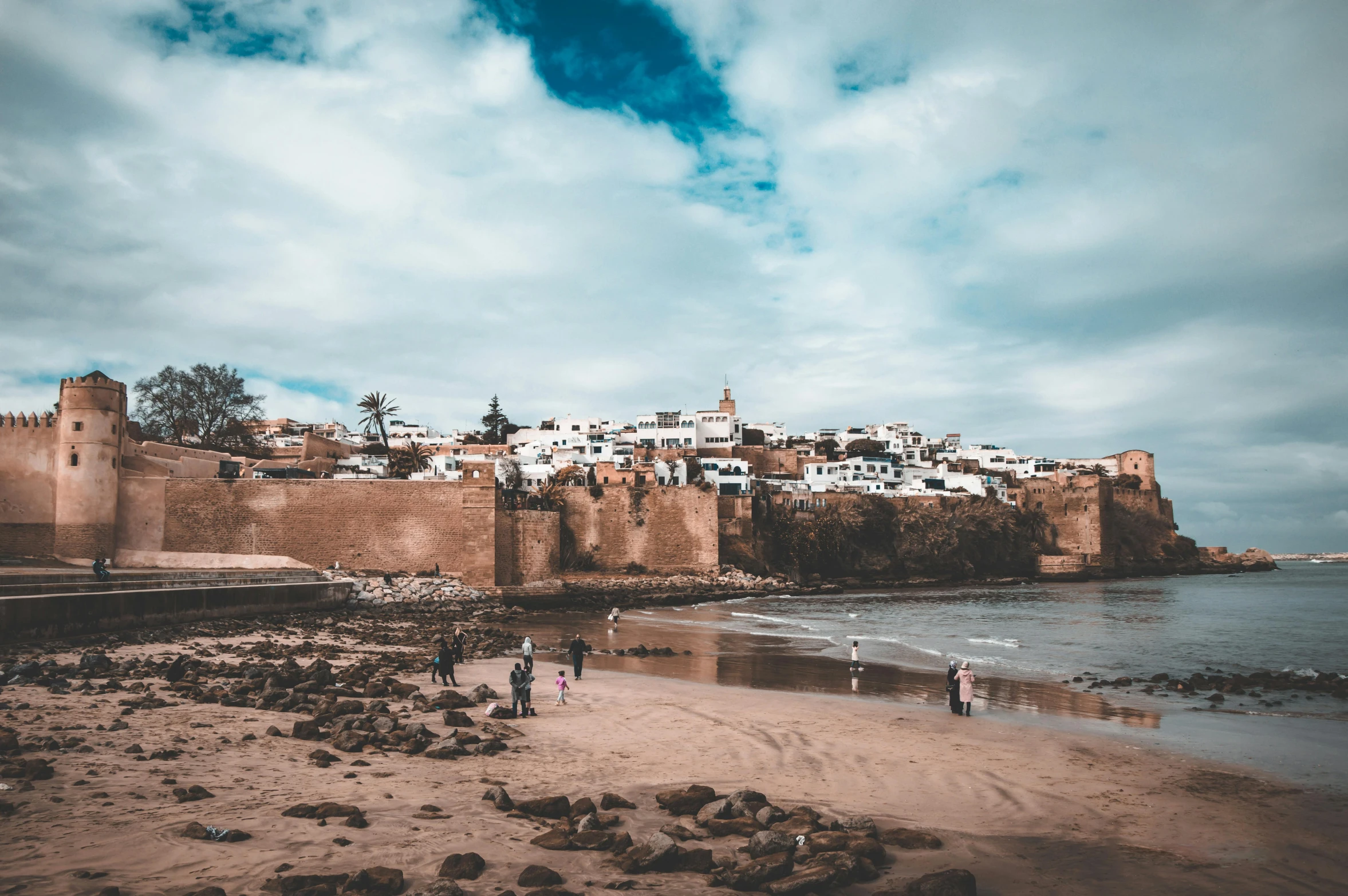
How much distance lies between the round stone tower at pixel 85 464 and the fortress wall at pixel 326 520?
144 inches

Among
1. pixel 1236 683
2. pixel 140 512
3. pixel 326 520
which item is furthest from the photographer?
pixel 326 520

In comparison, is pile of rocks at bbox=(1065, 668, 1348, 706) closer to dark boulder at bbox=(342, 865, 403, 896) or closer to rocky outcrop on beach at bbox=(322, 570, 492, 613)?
dark boulder at bbox=(342, 865, 403, 896)

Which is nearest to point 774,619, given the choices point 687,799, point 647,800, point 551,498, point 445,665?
point 551,498

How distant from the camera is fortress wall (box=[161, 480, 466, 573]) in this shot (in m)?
31.3

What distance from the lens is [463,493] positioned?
32625mm

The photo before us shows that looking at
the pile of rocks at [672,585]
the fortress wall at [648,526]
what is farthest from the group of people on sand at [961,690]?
the fortress wall at [648,526]

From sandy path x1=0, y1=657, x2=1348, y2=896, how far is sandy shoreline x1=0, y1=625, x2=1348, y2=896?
23mm

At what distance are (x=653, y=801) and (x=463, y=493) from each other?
90.6ft

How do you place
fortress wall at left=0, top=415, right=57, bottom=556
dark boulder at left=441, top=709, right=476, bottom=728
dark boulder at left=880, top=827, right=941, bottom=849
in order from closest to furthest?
dark boulder at left=880, top=827, right=941, bottom=849 < dark boulder at left=441, top=709, right=476, bottom=728 < fortress wall at left=0, top=415, right=57, bottom=556

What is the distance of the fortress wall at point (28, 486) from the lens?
86.8 ft

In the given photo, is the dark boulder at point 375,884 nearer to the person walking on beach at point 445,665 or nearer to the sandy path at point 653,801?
the sandy path at point 653,801

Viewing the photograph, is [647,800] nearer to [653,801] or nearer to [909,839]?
[653,801]

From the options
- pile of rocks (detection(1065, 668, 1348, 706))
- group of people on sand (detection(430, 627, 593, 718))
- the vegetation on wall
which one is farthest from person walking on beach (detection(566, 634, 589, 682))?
the vegetation on wall

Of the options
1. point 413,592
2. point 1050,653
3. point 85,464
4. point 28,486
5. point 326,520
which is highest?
point 85,464
